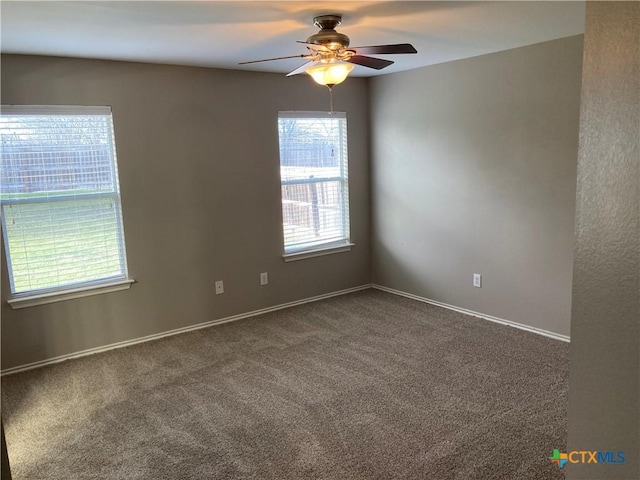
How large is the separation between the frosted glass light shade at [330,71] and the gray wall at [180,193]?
174 centimetres

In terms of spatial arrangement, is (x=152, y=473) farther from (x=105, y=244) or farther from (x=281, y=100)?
(x=281, y=100)

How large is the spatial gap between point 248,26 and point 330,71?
0.56m

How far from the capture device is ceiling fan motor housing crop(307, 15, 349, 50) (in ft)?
8.84

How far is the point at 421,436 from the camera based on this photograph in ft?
8.73

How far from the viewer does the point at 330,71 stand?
9.17 feet

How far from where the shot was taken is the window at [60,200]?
355 cm

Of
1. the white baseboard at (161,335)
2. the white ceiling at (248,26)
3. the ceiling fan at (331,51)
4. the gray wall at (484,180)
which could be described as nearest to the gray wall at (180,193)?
the white baseboard at (161,335)

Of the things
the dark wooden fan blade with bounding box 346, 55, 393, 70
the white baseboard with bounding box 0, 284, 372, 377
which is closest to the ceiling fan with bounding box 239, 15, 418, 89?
the dark wooden fan blade with bounding box 346, 55, 393, 70

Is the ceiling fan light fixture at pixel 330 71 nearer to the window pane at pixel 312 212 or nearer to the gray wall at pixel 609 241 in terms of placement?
the gray wall at pixel 609 241

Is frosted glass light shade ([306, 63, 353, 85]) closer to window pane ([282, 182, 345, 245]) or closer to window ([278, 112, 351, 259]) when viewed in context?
window ([278, 112, 351, 259])

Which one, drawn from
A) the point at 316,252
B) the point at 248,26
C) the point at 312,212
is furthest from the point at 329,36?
the point at 316,252

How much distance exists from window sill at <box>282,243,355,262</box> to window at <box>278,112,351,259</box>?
1cm

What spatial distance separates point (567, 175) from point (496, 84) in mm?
967

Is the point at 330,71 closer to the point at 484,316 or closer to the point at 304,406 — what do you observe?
the point at 304,406
